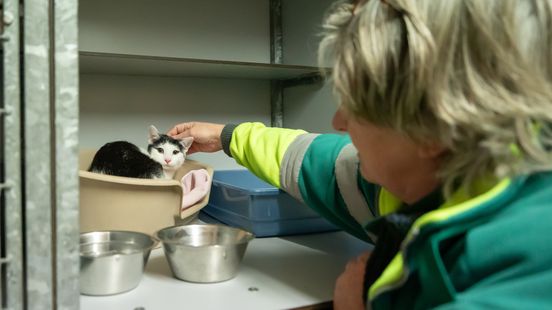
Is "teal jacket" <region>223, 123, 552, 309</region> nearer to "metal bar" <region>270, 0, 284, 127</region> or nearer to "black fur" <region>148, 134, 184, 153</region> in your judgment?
"black fur" <region>148, 134, 184, 153</region>

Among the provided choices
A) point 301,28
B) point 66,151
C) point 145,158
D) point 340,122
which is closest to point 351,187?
point 340,122

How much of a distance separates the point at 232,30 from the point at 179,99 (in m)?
0.25

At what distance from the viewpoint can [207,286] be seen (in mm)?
746

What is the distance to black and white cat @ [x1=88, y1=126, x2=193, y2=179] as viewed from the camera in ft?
3.66

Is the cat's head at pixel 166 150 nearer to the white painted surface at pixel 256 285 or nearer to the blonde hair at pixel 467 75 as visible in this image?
the white painted surface at pixel 256 285

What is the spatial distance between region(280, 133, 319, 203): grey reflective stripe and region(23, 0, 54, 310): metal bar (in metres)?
0.45

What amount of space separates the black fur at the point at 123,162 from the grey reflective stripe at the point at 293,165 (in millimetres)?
386

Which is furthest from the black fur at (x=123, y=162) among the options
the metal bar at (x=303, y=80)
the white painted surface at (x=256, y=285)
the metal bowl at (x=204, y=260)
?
the metal bar at (x=303, y=80)

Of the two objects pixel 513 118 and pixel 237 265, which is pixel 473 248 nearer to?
pixel 513 118

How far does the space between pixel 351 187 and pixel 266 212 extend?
26cm

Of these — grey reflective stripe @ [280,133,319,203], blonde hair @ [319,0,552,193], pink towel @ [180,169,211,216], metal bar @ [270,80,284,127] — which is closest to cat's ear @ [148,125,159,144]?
pink towel @ [180,169,211,216]

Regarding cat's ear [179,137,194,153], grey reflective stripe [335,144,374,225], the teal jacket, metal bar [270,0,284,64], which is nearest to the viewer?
the teal jacket

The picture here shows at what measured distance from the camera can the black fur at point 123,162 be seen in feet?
3.64

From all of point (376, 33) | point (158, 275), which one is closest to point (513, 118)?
point (376, 33)
